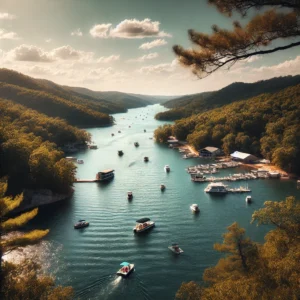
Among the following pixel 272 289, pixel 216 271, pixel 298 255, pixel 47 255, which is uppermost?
pixel 298 255

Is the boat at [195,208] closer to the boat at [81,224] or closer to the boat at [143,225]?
the boat at [143,225]

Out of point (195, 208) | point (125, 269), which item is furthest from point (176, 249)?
point (195, 208)

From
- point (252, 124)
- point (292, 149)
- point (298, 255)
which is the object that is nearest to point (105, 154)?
point (252, 124)

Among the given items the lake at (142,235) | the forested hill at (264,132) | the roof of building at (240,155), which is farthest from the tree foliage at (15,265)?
the roof of building at (240,155)

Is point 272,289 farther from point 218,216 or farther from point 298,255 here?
point 218,216

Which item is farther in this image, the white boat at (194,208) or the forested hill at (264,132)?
the forested hill at (264,132)

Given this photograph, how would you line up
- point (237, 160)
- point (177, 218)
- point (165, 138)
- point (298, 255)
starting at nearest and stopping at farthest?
point (298, 255)
point (177, 218)
point (237, 160)
point (165, 138)
